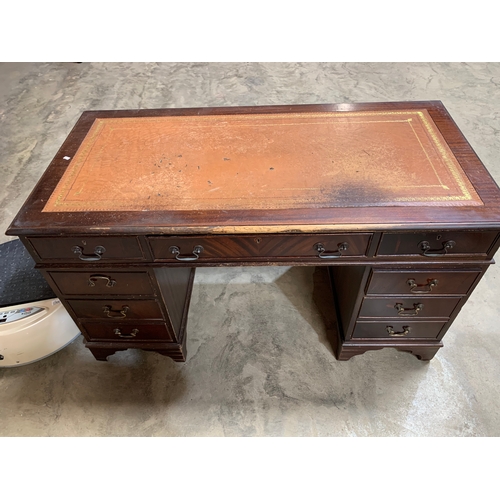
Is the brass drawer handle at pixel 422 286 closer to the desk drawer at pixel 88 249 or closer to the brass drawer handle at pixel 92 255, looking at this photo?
the desk drawer at pixel 88 249

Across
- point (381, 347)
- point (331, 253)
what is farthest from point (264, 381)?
point (331, 253)

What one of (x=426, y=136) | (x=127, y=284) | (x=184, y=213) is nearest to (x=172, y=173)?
(x=184, y=213)

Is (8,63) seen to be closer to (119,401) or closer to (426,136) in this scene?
(119,401)

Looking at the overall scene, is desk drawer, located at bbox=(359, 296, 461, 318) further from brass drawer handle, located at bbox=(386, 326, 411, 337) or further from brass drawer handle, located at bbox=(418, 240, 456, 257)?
brass drawer handle, located at bbox=(418, 240, 456, 257)

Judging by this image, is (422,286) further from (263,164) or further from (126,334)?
(126,334)

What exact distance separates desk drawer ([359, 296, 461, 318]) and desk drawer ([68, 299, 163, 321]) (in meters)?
0.85

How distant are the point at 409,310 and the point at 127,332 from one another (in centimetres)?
119

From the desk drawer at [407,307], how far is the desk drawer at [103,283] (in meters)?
0.86

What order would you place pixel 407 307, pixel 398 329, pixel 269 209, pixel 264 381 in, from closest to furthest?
pixel 269 209 → pixel 407 307 → pixel 398 329 → pixel 264 381

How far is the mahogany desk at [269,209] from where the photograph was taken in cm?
112

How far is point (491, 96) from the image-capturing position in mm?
3297

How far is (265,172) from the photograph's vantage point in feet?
4.15

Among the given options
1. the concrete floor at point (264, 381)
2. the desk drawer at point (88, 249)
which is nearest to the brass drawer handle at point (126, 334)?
the concrete floor at point (264, 381)

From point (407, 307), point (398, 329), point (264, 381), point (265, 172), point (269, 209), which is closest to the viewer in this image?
point (269, 209)
